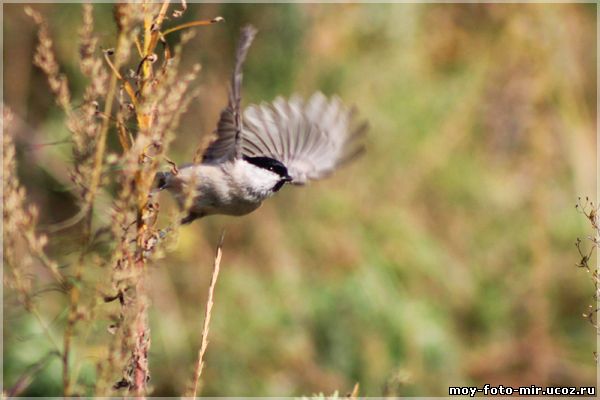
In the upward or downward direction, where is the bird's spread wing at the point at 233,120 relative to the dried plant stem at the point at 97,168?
upward

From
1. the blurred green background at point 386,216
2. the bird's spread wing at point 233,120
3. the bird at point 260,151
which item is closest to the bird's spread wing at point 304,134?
the bird at point 260,151

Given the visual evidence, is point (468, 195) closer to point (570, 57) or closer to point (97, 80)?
point (570, 57)

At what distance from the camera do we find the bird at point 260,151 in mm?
1993

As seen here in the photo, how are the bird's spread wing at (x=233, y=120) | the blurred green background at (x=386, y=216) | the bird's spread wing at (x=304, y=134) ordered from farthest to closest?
1. the blurred green background at (x=386, y=216)
2. the bird's spread wing at (x=304, y=134)
3. the bird's spread wing at (x=233, y=120)

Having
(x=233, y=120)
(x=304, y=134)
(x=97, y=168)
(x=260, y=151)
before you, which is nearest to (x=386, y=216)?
(x=304, y=134)

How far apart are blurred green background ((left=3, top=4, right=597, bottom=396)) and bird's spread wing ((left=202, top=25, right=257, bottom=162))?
2.03 metres

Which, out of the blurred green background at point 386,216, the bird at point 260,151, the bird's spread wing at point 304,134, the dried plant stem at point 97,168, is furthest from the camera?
the blurred green background at point 386,216

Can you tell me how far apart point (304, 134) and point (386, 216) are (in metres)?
2.17

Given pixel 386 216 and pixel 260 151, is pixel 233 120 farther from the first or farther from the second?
pixel 386 216

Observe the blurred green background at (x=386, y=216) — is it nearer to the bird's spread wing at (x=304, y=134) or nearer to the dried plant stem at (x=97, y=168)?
the bird's spread wing at (x=304, y=134)

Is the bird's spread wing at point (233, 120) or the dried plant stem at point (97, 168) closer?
the dried plant stem at point (97, 168)

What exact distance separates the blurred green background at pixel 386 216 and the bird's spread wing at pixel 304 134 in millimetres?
1621

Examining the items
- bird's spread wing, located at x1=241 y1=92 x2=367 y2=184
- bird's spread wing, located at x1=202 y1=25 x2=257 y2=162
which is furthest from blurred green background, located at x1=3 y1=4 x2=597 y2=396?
bird's spread wing, located at x1=202 y1=25 x2=257 y2=162

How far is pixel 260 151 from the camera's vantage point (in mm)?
2311
